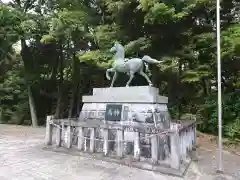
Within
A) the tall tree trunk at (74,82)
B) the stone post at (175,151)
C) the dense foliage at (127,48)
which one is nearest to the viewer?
the stone post at (175,151)

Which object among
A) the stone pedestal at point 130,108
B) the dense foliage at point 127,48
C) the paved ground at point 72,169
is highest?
the dense foliage at point 127,48

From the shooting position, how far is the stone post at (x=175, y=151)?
436 cm

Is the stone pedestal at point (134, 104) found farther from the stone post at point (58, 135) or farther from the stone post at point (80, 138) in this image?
the stone post at point (58, 135)

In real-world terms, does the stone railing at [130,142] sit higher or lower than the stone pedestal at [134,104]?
lower

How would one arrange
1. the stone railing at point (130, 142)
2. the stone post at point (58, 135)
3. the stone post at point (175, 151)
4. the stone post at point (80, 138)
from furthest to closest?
1. the stone post at point (58, 135)
2. the stone post at point (80, 138)
3. the stone railing at point (130, 142)
4. the stone post at point (175, 151)

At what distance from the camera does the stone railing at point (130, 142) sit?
4.52 metres

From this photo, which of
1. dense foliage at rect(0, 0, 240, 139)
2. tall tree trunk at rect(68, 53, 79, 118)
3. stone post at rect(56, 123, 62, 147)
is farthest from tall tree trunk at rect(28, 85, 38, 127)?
stone post at rect(56, 123, 62, 147)

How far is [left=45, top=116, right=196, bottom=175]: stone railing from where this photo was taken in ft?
14.8

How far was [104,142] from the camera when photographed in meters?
5.21

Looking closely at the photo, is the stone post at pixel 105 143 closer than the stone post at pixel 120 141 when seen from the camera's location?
No

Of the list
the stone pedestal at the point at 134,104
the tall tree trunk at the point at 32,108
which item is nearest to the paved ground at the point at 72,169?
the stone pedestal at the point at 134,104

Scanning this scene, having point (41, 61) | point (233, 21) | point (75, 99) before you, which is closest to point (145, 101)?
point (233, 21)

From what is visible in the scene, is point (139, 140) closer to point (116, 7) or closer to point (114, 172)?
point (114, 172)

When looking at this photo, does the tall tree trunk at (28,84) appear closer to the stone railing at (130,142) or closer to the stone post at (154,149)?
the stone railing at (130,142)
